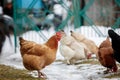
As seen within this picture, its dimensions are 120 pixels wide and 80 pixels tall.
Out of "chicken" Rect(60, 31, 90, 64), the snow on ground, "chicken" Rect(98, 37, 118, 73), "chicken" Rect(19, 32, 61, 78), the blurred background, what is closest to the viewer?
"chicken" Rect(19, 32, 61, 78)

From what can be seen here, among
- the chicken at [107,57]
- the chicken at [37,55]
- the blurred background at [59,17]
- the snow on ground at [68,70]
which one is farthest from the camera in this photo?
the blurred background at [59,17]

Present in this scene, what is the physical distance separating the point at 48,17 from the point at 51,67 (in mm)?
5976

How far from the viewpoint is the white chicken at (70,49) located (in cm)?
917

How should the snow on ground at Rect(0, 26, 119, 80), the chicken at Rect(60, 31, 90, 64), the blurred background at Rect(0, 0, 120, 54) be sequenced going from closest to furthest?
the snow on ground at Rect(0, 26, 119, 80), the chicken at Rect(60, 31, 90, 64), the blurred background at Rect(0, 0, 120, 54)

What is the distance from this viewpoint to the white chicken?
9172 millimetres

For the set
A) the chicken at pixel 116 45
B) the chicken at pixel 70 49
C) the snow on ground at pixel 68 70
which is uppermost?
the chicken at pixel 116 45

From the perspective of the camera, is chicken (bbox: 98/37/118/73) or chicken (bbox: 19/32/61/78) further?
chicken (bbox: 98/37/118/73)

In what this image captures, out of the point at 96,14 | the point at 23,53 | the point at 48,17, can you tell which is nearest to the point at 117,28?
the point at 96,14

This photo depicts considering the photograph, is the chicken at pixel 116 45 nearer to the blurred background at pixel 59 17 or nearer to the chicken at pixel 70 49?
the chicken at pixel 70 49

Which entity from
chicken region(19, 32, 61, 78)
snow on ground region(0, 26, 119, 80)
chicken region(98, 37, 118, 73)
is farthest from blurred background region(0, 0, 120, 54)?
chicken region(98, 37, 118, 73)

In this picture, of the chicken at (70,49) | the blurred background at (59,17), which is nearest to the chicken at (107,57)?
the chicken at (70,49)

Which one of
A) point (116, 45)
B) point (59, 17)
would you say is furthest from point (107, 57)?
point (59, 17)

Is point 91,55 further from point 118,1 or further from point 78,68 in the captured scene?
point 118,1

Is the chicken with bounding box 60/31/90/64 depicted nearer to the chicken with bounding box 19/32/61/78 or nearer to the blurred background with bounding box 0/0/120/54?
the chicken with bounding box 19/32/61/78
